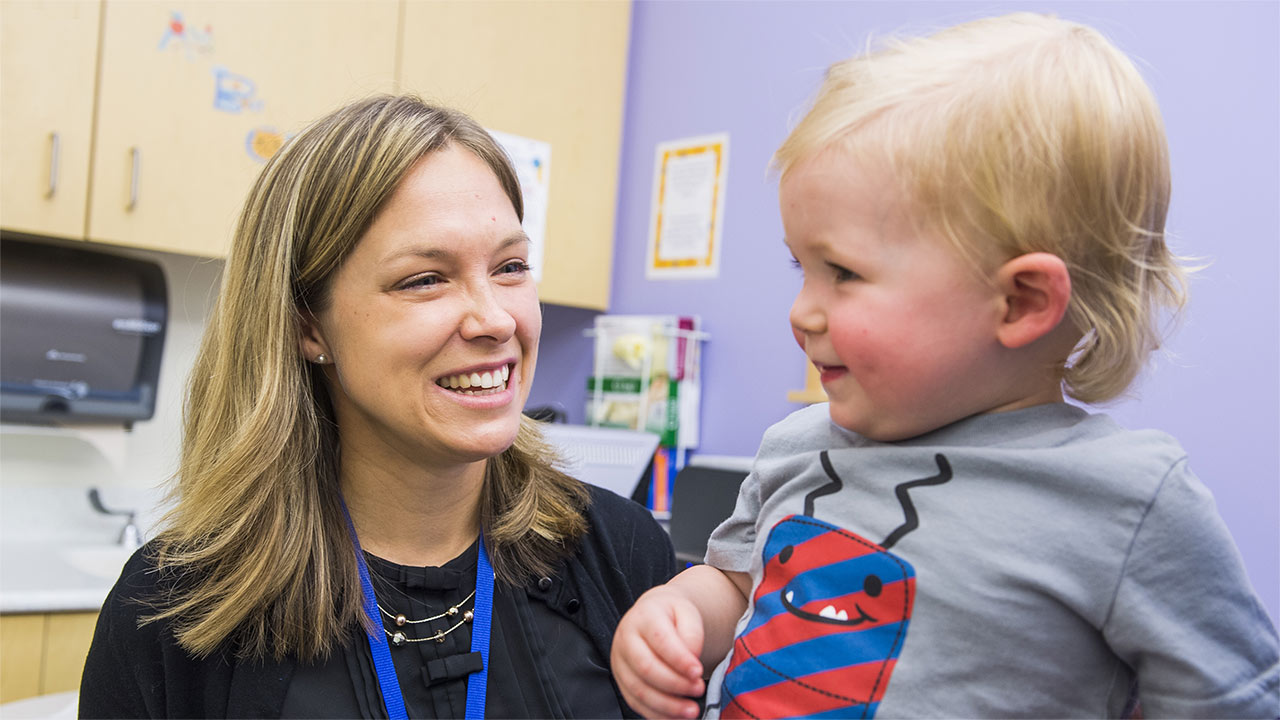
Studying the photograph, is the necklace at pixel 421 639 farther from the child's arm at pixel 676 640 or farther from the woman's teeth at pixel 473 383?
the child's arm at pixel 676 640

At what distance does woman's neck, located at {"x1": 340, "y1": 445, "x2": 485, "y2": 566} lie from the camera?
1.12 meters

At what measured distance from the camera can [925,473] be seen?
27.1 inches

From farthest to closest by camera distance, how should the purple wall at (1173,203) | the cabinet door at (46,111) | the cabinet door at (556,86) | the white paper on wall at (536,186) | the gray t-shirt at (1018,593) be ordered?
the white paper on wall at (536,186), the cabinet door at (556,86), the cabinet door at (46,111), the purple wall at (1173,203), the gray t-shirt at (1018,593)

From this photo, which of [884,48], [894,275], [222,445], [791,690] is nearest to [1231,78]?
[884,48]

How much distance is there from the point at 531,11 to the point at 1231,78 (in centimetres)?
170

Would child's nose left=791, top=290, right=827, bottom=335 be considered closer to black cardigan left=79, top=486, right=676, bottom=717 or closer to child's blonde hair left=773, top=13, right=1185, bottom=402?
child's blonde hair left=773, top=13, right=1185, bottom=402

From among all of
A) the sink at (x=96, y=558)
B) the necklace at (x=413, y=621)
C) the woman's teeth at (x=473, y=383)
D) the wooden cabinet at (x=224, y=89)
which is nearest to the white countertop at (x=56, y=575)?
the sink at (x=96, y=558)

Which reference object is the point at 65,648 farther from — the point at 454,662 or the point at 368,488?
the point at 454,662

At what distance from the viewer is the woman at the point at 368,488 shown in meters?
1.01

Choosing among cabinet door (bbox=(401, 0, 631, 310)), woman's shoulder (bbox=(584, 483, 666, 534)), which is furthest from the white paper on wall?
woman's shoulder (bbox=(584, 483, 666, 534))

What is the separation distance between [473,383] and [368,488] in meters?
0.20

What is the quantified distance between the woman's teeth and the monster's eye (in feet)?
1.71

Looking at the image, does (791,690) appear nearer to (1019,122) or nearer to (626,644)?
(626,644)

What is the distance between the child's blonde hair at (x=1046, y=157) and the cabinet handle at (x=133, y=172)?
1.93 meters
